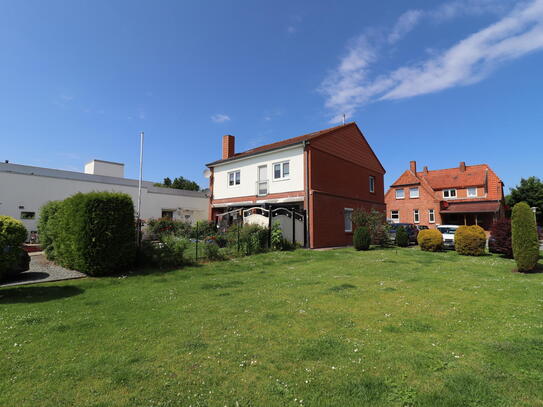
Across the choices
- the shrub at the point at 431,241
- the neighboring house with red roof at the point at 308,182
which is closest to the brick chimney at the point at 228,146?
the neighboring house with red roof at the point at 308,182

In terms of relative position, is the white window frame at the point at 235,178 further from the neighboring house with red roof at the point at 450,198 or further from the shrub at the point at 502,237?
the neighboring house with red roof at the point at 450,198

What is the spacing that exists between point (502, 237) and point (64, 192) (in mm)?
30374

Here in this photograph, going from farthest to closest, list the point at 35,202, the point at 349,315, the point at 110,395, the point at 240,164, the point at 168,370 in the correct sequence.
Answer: the point at 240,164
the point at 35,202
the point at 349,315
the point at 168,370
the point at 110,395

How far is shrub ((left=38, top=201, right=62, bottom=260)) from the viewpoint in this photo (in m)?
12.1

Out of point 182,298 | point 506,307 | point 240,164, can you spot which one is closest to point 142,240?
point 182,298

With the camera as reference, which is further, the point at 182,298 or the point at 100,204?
the point at 100,204

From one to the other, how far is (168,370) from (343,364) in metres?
2.21

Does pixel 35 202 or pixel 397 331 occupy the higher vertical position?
pixel 35 202

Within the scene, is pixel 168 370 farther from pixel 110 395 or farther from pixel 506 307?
pixel 506 307

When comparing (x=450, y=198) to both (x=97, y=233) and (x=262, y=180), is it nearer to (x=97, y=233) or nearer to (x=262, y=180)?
(x=262, y=180)

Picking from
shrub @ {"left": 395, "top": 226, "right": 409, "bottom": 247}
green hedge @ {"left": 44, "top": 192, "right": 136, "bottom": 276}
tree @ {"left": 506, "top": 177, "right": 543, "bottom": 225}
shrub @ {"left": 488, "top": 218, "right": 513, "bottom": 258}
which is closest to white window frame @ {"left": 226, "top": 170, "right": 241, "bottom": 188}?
shrub @ {"left": 395, "top": 226, "right": 409, "bottom": 247}

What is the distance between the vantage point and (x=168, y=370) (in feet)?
12.2

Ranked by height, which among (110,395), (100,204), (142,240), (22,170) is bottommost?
(110,395)

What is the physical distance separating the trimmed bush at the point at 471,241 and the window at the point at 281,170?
36.8 ft
